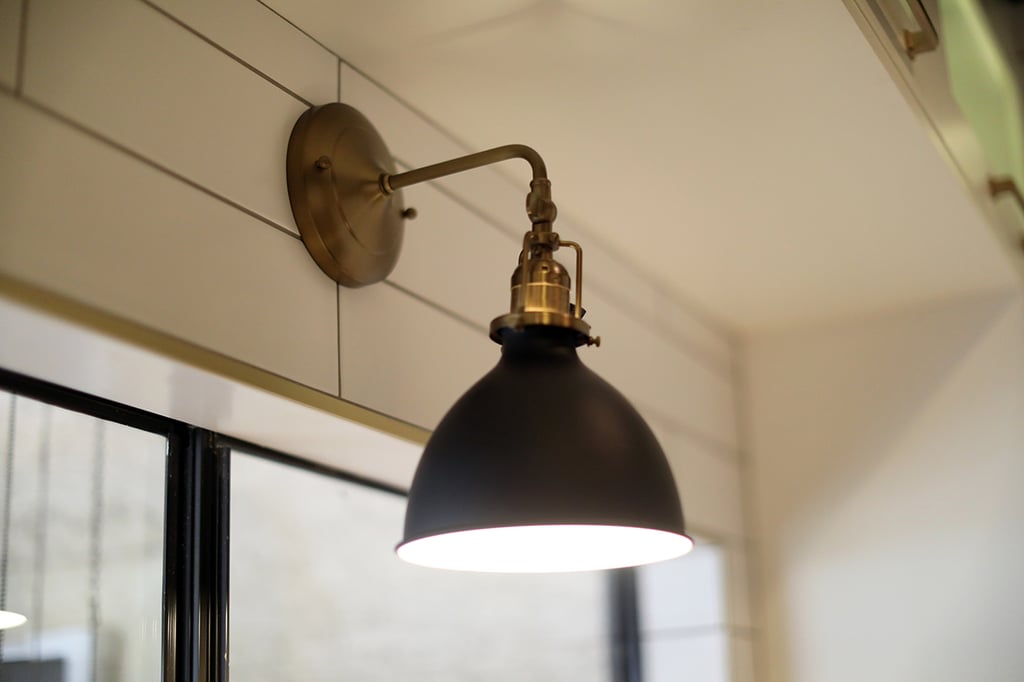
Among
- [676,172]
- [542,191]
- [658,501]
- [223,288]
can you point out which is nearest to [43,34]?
[223,288]

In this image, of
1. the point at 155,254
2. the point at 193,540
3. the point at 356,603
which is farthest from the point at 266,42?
the point at 356,603

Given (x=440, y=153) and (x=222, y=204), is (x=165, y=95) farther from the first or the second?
(x=440, y=153)

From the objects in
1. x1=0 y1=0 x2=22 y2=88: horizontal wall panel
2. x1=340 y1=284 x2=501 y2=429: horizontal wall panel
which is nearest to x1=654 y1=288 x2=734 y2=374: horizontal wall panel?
x1=340 y1=284 x2=501 y2=429: horizontal wall panel

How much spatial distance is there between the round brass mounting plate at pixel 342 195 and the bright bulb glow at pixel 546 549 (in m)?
0.34

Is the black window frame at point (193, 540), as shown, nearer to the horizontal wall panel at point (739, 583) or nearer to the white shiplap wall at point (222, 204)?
the white shiplap wall at point (222, 204)

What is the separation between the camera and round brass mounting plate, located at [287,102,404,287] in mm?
1078

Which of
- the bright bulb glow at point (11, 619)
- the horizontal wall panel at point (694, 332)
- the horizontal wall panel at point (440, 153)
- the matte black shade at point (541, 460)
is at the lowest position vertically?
the bright bulb glow at point (11, 619)

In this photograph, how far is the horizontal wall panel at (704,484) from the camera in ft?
5.88

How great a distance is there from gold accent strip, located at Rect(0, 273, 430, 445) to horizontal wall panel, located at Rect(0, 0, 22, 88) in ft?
0.49

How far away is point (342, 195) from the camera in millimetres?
1103

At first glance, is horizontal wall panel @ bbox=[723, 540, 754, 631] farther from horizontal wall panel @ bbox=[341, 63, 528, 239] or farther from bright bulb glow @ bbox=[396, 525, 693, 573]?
bright bulb glow @ bbox=[396, 525, 693, 573]

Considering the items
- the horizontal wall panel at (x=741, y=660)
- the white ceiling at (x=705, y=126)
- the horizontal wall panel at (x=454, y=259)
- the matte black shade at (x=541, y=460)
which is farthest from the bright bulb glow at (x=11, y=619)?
the horizontal wall panel at (x=741, y=660)

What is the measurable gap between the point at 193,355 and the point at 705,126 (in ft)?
2.30

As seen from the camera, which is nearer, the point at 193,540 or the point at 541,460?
the point at 541,460
